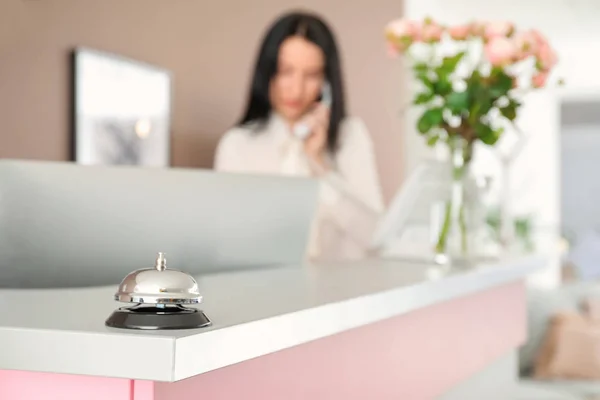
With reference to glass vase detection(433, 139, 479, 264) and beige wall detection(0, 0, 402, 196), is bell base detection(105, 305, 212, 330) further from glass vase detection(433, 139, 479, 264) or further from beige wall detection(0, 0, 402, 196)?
beige wall detection(0, 0, 402, 196)

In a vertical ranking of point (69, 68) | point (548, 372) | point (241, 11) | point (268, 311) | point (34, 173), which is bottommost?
point (548, 372)

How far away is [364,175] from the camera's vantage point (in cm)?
336

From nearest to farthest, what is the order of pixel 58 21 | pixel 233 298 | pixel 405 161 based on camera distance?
1. pixel 233 298
2. pixel 58 21
3. pixel 405 161

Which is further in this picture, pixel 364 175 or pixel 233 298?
pixel 364 175

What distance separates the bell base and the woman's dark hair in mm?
2437

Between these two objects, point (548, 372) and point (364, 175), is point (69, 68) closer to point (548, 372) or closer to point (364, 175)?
point (364, 175)

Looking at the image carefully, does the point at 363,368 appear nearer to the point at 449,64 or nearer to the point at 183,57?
the point at 449,64

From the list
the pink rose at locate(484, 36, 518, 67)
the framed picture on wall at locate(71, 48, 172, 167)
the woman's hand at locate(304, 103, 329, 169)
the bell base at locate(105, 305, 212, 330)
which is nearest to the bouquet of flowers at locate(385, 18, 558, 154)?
the pink rose at locate(484, 36, 518, 67)

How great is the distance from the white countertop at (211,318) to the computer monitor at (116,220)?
0.07 metres

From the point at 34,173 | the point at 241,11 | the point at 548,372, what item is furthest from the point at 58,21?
the point at 548,372

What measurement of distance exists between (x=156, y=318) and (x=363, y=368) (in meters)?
0.68

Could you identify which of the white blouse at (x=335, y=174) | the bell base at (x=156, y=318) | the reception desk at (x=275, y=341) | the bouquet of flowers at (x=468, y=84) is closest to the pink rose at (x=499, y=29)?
the bouquet of flowers at (x=468, y=84)

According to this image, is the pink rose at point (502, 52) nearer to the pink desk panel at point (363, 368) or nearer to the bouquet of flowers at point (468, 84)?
the bouquet of flowers at point (468, 84)

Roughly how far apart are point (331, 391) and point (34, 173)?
50 cm
